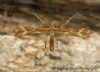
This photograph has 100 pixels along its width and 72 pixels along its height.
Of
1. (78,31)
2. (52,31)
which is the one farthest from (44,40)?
(78,31)

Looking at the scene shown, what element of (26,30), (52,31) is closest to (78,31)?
(52,31)

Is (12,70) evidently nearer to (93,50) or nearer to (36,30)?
(36,30)

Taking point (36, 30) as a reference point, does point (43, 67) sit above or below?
below

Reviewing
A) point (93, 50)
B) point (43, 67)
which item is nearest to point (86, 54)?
point (93, 50)

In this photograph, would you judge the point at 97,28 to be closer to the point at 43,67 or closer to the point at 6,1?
the point at 43,67

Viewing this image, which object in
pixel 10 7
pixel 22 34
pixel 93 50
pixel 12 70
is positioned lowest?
pixel 12 70

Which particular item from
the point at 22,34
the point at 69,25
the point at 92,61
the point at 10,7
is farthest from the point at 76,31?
the point at 10,7

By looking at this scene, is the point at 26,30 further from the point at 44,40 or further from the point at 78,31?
the point at 78,31
